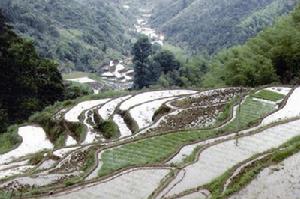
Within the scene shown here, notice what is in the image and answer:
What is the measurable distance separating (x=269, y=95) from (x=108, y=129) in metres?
10.4

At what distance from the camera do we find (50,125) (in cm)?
4088

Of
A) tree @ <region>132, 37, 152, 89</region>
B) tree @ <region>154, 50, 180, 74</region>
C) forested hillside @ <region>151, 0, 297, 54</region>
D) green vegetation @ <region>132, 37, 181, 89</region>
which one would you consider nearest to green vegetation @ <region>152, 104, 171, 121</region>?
green vegetation @ <region>132, 37, 181, 89</region>

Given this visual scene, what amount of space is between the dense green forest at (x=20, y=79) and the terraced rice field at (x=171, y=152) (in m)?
15.6

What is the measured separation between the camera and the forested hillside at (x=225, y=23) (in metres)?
152

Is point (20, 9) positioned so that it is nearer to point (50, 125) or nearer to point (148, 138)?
point (50, 125)

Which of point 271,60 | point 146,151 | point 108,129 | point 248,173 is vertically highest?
point 271,60

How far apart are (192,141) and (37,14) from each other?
4757 inches

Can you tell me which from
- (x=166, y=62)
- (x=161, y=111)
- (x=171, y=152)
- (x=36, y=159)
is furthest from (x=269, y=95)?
(x=166, y=62)

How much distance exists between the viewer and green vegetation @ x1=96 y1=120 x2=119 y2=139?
35.7 meters

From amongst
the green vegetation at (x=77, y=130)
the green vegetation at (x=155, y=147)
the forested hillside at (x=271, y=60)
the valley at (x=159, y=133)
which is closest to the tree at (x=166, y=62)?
the valley at (x=159, y=133)

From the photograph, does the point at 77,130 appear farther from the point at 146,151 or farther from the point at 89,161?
the point at 89,161

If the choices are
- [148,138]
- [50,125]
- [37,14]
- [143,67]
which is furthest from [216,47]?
[148,138]

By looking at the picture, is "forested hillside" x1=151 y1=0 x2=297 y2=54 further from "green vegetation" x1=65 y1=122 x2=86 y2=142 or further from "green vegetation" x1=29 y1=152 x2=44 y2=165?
"green vegetation" x1=29 y1=152 x2=44 y2=165

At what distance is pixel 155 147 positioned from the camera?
27203 mm
